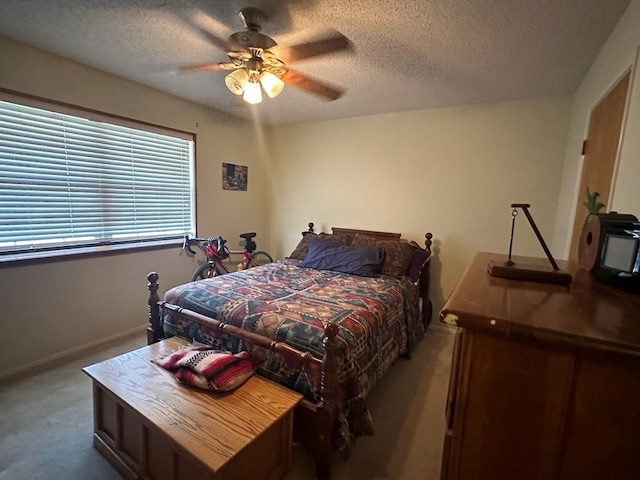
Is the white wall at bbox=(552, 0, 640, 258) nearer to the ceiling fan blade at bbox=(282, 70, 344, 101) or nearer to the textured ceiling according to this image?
the textured ceiling

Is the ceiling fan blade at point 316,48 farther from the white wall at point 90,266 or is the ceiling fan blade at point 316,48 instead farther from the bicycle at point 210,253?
the bicycle at point 210,253

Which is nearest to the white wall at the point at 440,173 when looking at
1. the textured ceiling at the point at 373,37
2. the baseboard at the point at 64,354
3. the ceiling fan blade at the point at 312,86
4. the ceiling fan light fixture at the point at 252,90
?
the textured ceiling at the point at 373,37

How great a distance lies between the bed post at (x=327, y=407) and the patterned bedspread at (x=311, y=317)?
3.4 inches

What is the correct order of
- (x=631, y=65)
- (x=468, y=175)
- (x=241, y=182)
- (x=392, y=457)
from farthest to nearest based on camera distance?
(x=241, y=182)
(x=468, y=175)
(x=392, y=457)
(x=631, y=65)

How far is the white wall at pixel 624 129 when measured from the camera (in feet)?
4.39

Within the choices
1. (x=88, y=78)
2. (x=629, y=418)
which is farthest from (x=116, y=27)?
(x=629, y=418)

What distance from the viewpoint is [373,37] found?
6.14 ft

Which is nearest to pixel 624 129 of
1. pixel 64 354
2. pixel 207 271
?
pixel 207 271

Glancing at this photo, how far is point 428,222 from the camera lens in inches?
132

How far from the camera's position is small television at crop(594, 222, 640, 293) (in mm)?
783

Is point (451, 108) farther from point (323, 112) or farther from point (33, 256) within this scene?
point (33, 256)

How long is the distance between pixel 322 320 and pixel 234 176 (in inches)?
108

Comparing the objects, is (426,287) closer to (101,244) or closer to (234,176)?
(234,176)

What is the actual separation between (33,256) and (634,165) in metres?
3.80
